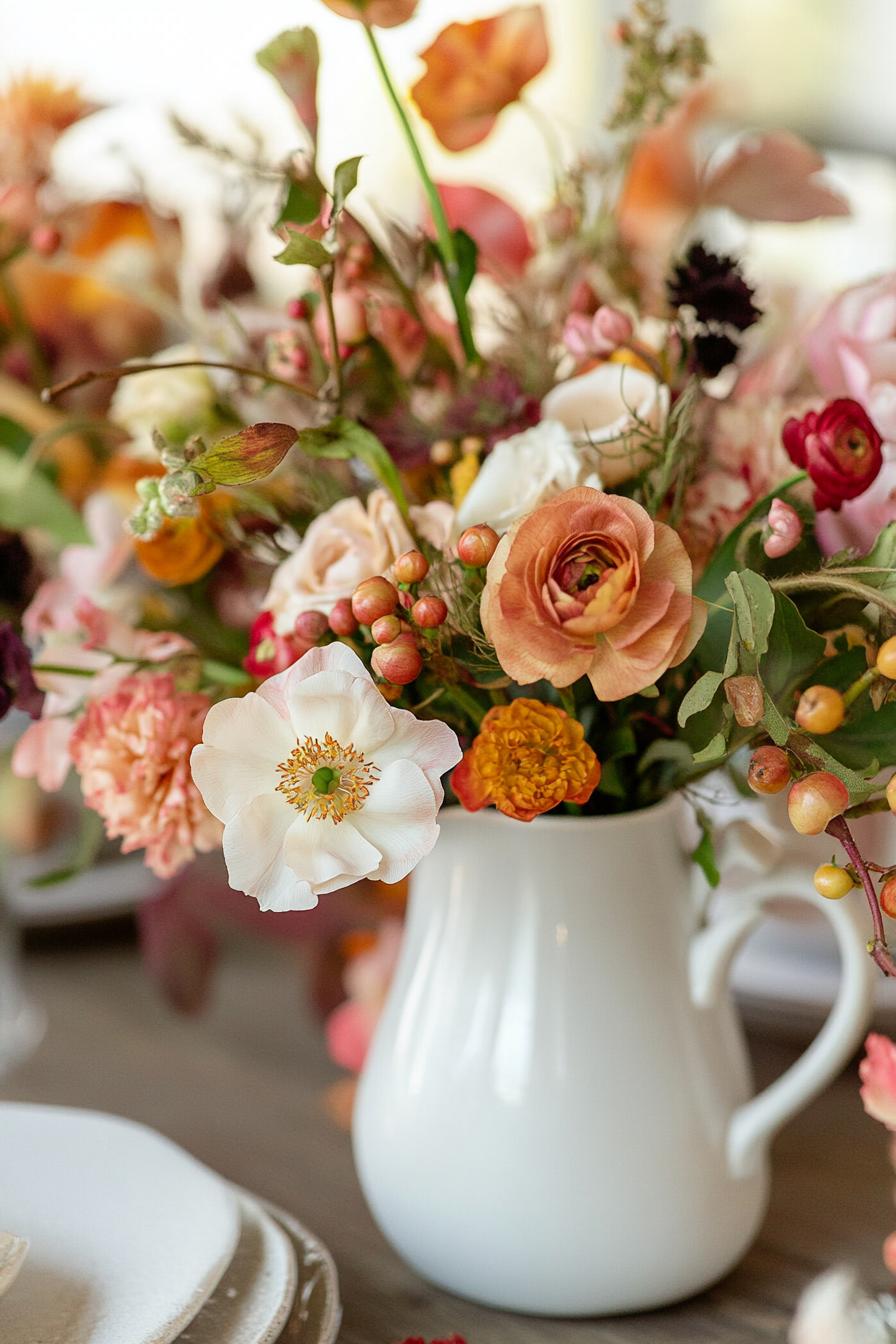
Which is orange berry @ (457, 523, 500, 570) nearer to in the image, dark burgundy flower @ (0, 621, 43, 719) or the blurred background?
dark burgundy flower @ (0, 621, 43, 719)

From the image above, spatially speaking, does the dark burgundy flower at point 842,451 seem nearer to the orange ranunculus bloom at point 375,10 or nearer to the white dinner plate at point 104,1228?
the orange ranunculus bloom at point 375,10

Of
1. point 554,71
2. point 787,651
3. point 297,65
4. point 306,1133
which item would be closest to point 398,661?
point 787,651

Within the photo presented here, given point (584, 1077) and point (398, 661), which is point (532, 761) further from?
point (584, 1077)

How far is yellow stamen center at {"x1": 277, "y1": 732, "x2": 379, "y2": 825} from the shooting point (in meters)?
0.39

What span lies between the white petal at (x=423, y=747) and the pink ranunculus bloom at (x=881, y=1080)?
0.53ft

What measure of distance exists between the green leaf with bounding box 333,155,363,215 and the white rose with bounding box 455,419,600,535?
9cm

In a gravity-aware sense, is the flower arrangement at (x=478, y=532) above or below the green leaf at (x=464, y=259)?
below

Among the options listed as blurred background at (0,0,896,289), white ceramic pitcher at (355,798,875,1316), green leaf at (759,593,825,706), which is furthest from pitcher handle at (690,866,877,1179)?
blurred background at (0,0,896,289)

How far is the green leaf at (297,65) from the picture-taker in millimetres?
463

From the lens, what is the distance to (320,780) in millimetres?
390

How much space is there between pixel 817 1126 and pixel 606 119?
0.52m

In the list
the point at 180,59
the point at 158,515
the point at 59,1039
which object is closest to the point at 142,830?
the point at 158,515

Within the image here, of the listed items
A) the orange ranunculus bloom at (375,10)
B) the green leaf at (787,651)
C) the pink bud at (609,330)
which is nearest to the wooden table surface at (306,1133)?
the green leaf at (787,651)

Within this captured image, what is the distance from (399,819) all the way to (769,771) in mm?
111
